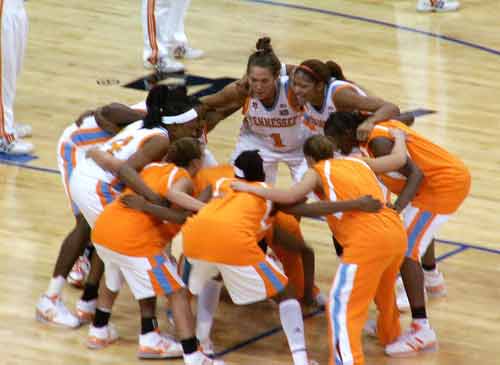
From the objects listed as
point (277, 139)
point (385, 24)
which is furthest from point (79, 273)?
point (385, 24)

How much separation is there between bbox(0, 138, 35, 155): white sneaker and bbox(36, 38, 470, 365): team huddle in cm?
255

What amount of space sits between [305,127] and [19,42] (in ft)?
10.3

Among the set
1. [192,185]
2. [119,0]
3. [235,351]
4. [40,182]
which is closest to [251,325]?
[235,351]

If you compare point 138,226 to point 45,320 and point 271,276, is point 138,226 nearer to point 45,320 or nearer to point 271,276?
point 271,276

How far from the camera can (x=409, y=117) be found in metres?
8.04

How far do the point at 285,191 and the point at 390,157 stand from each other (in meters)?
0.69

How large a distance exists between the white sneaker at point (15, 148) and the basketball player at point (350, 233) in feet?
13.6

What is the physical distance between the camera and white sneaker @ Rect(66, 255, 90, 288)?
324 inches

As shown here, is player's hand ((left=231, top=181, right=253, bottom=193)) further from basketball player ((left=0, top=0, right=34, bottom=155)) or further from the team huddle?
basketball player ((left=0, top=0, right=34, bottom=155))

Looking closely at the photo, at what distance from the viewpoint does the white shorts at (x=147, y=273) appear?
7.14m

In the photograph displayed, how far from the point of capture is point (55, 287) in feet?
25.4

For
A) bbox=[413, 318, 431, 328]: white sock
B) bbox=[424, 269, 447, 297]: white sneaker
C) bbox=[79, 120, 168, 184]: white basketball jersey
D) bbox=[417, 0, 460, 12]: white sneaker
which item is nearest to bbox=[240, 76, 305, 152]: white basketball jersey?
bbox=[79, 120, 168, 184]: white basketball jersey

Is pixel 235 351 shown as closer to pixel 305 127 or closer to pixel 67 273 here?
pixel 67 273

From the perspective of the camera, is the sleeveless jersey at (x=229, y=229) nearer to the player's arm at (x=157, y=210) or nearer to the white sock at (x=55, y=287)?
the player's arm at (x=157, y=210)
